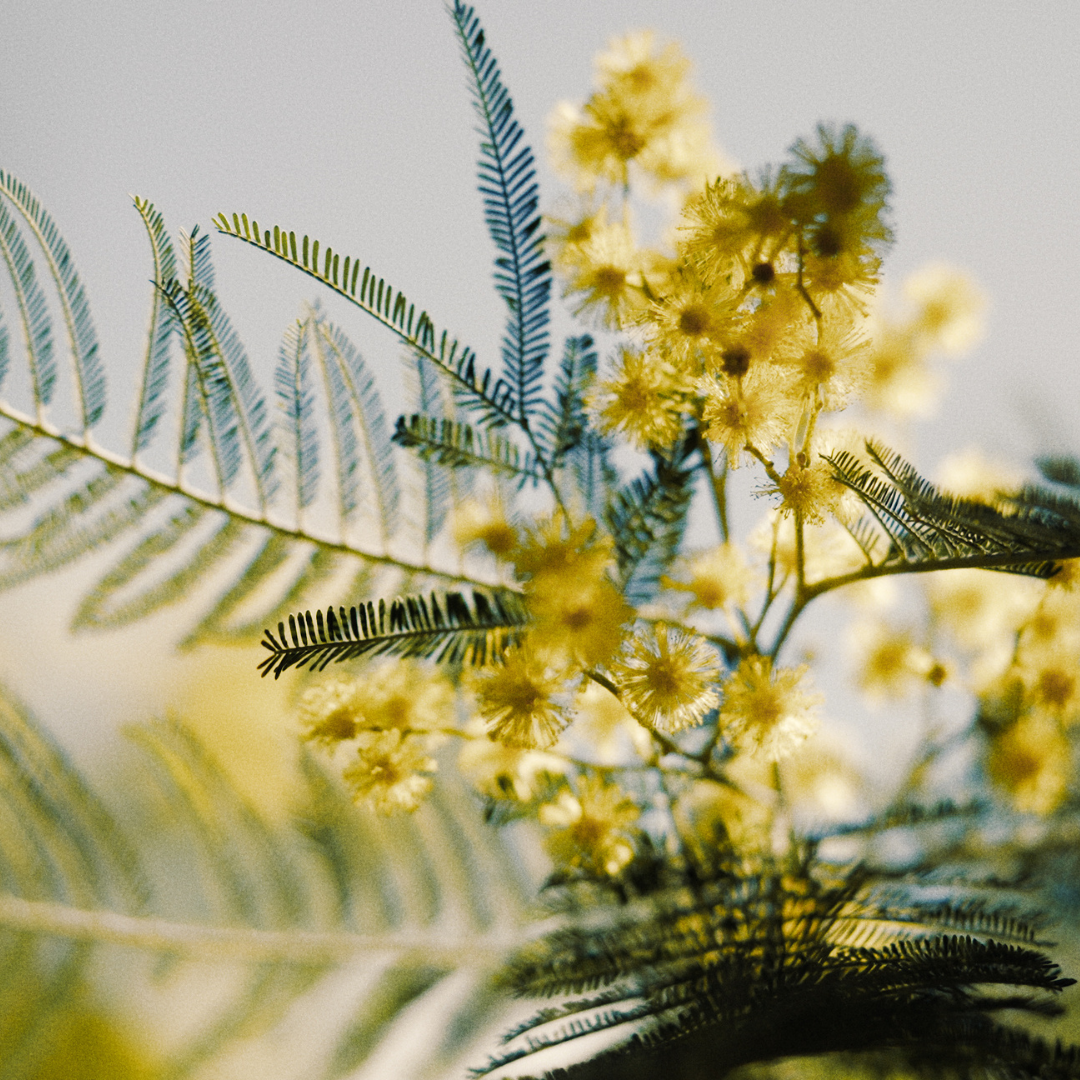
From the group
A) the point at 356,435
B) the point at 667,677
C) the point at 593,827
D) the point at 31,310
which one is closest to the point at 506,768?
the point at 593,827

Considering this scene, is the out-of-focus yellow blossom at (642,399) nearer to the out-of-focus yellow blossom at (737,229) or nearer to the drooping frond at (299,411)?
the out-of-focus yellow blossom at (737,229)

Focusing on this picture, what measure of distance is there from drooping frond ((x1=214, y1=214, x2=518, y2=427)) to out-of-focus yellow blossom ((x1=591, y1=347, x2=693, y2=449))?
0.08 m

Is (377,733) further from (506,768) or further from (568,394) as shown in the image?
(568,394)

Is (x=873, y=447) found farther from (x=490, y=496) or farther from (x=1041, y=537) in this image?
(x=490, y=496)

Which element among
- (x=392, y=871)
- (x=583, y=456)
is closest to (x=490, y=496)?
(x=583, y=456)

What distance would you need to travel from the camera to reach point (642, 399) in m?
0.51

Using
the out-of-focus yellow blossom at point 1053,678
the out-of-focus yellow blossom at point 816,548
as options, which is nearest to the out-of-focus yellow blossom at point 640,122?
the out-of-focus yellow blossom at point 816,548

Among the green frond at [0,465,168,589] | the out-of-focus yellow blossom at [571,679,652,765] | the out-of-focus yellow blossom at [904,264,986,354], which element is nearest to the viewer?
the green frond at [0,465,168,589]

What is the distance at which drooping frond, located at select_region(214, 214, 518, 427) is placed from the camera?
0.47m

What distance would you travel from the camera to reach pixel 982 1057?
0.45m

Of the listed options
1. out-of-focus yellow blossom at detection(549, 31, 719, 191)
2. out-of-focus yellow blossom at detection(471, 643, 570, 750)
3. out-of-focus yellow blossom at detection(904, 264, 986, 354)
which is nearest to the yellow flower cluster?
out-of-focus yellow blossom at detection(471, 643, 570, 750)

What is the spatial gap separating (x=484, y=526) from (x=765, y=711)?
29cm

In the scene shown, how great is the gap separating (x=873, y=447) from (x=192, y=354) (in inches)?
19.3

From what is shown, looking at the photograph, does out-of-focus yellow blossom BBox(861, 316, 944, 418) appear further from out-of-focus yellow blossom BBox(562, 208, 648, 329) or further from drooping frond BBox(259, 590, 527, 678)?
drooping frond BBox(259, 590, 527, 678)
